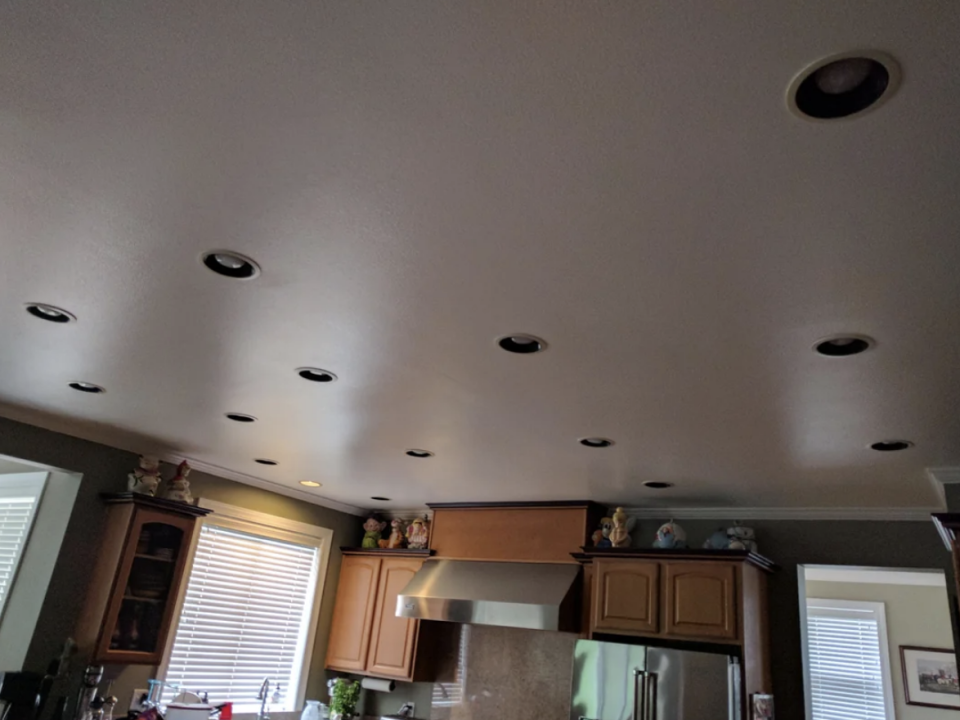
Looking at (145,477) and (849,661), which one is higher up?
(145,477)

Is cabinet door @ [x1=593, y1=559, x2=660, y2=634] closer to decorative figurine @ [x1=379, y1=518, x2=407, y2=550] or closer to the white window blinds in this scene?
decorative figurine @ [x1=379, y1=518, x2=407, y2=550]

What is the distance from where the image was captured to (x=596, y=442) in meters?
3.34

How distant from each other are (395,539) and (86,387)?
9.85 ft

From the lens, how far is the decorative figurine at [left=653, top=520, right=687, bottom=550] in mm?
4281

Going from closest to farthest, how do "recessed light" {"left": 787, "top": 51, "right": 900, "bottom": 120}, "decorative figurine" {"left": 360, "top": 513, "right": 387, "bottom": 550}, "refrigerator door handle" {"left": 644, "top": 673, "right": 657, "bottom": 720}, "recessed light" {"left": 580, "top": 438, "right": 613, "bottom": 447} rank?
1. "recessed light" {"left": 787, "top": 51, "right": 900, "bottom": 120}
2. "recessed light" {"left": 580, "top": 438, "right": 613, "bottom": 447}
3. "refrigerator door handle" {"left": 644, "top": 673, "right": 657, "bottom": 720}
4. "decorative figurine" {"left": 360, "top": 513, "right": 387, "bottom": 550}

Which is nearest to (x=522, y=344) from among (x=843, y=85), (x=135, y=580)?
(x=843, y=85)

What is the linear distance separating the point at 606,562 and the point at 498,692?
144 cm

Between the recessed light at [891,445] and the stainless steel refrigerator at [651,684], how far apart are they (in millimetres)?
1423

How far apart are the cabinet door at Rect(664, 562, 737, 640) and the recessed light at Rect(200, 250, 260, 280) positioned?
123 inches

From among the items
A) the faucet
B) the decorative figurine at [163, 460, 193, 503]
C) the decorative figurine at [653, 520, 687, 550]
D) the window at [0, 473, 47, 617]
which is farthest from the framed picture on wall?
the window at [0, 473, 47, 617]

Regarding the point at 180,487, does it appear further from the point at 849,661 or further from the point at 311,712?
the point at 849,661

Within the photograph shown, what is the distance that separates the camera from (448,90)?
128 centimetres


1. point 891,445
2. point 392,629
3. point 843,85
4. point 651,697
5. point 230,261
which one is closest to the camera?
point 843,85

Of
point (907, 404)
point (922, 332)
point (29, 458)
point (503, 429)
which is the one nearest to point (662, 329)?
point (922, 332)
